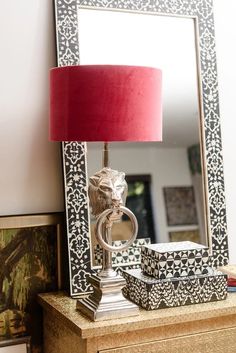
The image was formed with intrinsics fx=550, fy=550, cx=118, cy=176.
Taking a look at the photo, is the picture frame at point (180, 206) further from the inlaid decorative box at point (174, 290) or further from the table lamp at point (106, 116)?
the table lamp at point (106, 116)

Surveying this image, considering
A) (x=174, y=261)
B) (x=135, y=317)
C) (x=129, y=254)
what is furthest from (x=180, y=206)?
(x=135, y=317)

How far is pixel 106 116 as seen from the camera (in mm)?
1576

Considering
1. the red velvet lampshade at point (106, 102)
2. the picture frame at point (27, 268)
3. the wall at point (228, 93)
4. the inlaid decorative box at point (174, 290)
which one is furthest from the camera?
the wall at point (228, 93)

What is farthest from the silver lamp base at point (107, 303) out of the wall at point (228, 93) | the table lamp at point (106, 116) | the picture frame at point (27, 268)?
the wall at point (228, 93)

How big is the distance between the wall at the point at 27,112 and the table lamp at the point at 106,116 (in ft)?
0.87

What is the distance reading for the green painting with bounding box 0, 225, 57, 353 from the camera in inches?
75.4

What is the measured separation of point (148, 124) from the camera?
5.37ft

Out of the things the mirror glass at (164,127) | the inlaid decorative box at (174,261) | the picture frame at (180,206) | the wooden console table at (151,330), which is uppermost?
the mirror glass at (164,127)

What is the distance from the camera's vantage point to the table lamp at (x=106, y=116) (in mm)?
1576

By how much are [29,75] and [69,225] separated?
550 mm

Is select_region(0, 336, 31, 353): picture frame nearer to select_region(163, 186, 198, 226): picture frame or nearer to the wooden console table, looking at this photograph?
the wooden console table

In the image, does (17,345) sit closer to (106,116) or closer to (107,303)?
(107,303)

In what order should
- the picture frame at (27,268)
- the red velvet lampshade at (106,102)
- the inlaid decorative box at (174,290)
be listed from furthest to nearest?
the picture frame at (27,268), the inlaid decorative box at (174,290), the red velvet lampshade at (106,102)

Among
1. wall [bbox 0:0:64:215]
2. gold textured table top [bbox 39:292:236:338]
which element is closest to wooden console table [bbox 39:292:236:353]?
gold textured table top [bbox 39:292:236:338]
